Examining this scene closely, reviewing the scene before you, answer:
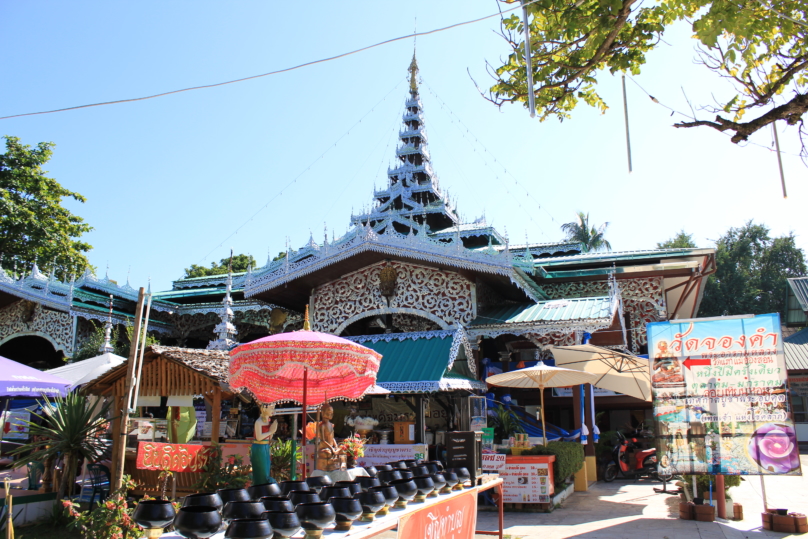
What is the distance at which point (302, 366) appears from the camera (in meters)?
8.11

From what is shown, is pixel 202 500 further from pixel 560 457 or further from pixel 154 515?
pixel 560 457

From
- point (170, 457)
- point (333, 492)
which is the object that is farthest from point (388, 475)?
point (170, 457)

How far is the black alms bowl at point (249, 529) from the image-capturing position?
3.48 metres

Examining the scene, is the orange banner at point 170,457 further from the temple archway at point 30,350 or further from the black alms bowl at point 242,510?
the temple archway at point 30,350

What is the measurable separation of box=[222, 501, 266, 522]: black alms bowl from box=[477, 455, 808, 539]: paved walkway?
5.37m

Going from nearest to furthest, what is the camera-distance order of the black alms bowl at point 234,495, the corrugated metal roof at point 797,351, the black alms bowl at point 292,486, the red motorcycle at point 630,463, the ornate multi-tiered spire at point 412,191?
1. the black alms bowl at point 234,495
2. the black alms bowl at point 292,486
3. the red motorcycle at point 630,463
4. the corrugated metal roof at point 797,351
5. the ornate multi-tiered spire at point 412,191

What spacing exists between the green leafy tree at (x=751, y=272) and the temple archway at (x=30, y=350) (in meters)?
37.7

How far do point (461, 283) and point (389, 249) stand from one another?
1.97 meters

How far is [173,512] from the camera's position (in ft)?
12.6

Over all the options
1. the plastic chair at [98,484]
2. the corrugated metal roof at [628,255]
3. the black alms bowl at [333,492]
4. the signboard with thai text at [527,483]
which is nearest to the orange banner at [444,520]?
the black alms bowl at [333,492]

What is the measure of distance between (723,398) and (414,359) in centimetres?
625

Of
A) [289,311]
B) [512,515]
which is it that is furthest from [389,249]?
[512,515]

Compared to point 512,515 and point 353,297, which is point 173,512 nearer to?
point 512,515

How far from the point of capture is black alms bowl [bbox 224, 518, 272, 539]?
11.4ft
